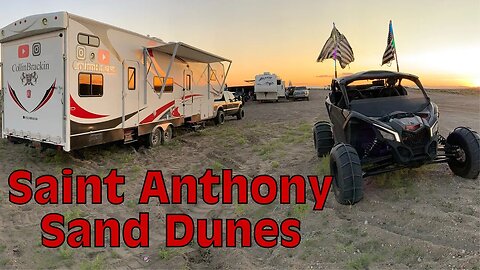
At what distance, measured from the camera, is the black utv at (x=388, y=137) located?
4.82m

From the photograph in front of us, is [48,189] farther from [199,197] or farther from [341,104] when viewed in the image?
[341,104]

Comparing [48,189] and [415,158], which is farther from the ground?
[415,158]

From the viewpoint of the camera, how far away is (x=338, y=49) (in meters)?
22.3

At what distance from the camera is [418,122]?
4.91m

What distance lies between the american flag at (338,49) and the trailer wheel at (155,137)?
14471 mm

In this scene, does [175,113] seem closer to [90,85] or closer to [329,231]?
[90,85]

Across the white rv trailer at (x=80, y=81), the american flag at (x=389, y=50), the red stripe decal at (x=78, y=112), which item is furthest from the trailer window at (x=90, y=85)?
the american flag at (x=389, y=50)

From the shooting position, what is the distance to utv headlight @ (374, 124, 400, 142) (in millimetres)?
Answer: 4824

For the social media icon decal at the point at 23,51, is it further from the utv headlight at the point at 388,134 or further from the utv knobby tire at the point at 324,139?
the utv headlight at the point at 388,134

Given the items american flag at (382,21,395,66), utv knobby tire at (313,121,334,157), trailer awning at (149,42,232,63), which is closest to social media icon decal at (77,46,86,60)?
trailer awning at (149,42,232,63)

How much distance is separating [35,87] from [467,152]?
858 cm

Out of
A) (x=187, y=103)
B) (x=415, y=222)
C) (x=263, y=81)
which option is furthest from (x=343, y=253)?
(x=263, y=81)

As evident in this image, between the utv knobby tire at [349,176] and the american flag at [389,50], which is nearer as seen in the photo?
the utv knobby tire at [349,176]

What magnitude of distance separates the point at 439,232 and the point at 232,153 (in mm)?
6345
